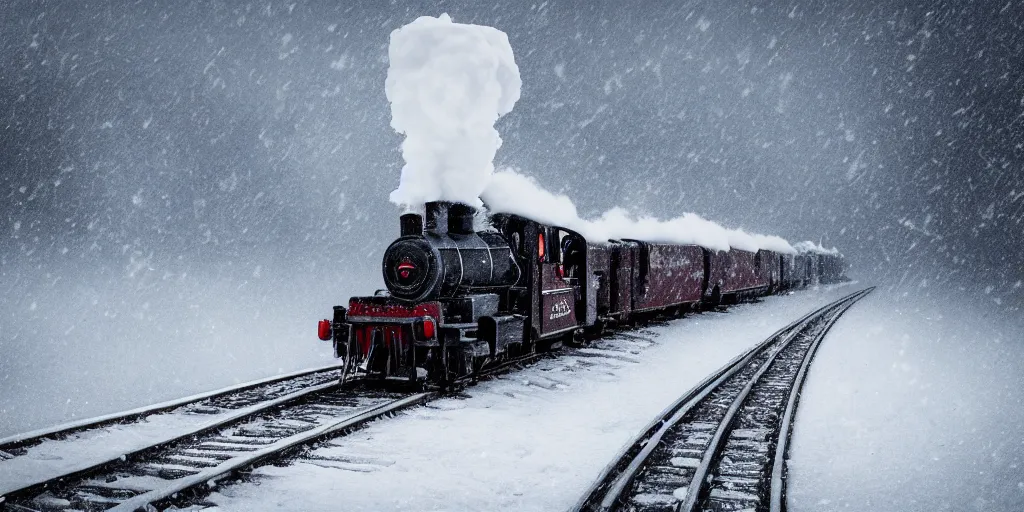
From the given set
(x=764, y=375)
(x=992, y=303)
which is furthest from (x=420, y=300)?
(x=992, y=303)

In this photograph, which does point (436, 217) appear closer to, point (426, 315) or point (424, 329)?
point (426, 315)

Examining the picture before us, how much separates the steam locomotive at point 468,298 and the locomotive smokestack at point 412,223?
0.01 m

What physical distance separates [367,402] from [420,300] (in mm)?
1303

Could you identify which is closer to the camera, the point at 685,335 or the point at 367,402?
the point at 367,402

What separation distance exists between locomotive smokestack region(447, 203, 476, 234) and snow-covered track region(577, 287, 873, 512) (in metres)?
3.52

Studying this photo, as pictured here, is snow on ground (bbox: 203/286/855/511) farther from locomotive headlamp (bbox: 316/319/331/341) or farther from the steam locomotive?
locomotive headlamp (bbox: 316/319/331/341)

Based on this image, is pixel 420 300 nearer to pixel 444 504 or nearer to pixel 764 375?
pixel 444 504

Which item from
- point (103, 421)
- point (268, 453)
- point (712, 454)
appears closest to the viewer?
point (268, 453)

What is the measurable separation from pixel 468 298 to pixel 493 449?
2.75 m

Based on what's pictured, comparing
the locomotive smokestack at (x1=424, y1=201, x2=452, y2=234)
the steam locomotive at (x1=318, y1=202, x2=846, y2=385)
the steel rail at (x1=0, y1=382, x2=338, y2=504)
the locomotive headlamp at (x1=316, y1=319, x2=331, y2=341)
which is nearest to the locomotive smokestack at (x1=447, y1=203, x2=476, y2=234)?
the steam locomotive at (x1=318, y1=202, x2=846, y2=385)

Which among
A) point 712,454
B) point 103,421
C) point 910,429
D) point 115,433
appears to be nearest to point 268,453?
point 115,433

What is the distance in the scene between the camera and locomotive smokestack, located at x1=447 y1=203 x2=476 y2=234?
9242mm

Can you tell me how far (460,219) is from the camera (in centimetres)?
926

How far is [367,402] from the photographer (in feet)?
25.5
